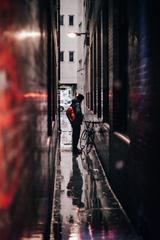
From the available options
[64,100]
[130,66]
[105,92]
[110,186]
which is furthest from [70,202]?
[64,100]

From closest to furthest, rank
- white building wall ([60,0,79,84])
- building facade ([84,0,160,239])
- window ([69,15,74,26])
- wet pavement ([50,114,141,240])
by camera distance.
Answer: building facade ([84,0,160,239]) → wet pavement ([50,114,141,240]) → white building wall ([60,0,79,84]) → window ([69,15,74,26])

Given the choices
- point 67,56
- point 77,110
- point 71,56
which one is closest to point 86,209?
point 77,110

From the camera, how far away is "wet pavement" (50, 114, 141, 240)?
266 inches

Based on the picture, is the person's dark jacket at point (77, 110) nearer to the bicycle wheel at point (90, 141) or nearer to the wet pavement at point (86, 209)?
the bicycle wheel at point (90, 141)

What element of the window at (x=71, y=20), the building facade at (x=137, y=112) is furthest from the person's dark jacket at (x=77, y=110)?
the window at (x=71, y=20)

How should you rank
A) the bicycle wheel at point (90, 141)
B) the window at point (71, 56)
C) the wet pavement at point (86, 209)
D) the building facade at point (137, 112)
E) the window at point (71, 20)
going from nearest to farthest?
the building facade at point (137, 112) < the wet pavement at point (86, 209) < the bicycle wheel at point (90, 141) < the window at point (71, 56) < the window at point (71, 20)

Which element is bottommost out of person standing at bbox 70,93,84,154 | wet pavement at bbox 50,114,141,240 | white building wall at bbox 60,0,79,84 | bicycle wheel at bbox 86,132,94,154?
wet pavement at bbox 50,114,141,240

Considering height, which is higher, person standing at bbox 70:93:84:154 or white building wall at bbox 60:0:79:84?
white building wall at bbox 60:0:79:84

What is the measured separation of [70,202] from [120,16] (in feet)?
11.5

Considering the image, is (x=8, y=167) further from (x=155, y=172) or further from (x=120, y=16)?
(x=120, y=16)

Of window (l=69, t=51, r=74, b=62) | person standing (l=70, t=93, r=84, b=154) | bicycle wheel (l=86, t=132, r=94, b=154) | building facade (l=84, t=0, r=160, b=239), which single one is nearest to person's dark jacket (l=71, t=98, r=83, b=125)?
person standing (l=70, t=93, r=84, b=154)

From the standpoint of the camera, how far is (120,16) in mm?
9305

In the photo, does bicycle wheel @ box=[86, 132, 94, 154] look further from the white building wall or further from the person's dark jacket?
the white building wall

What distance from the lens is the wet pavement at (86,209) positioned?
675cm
